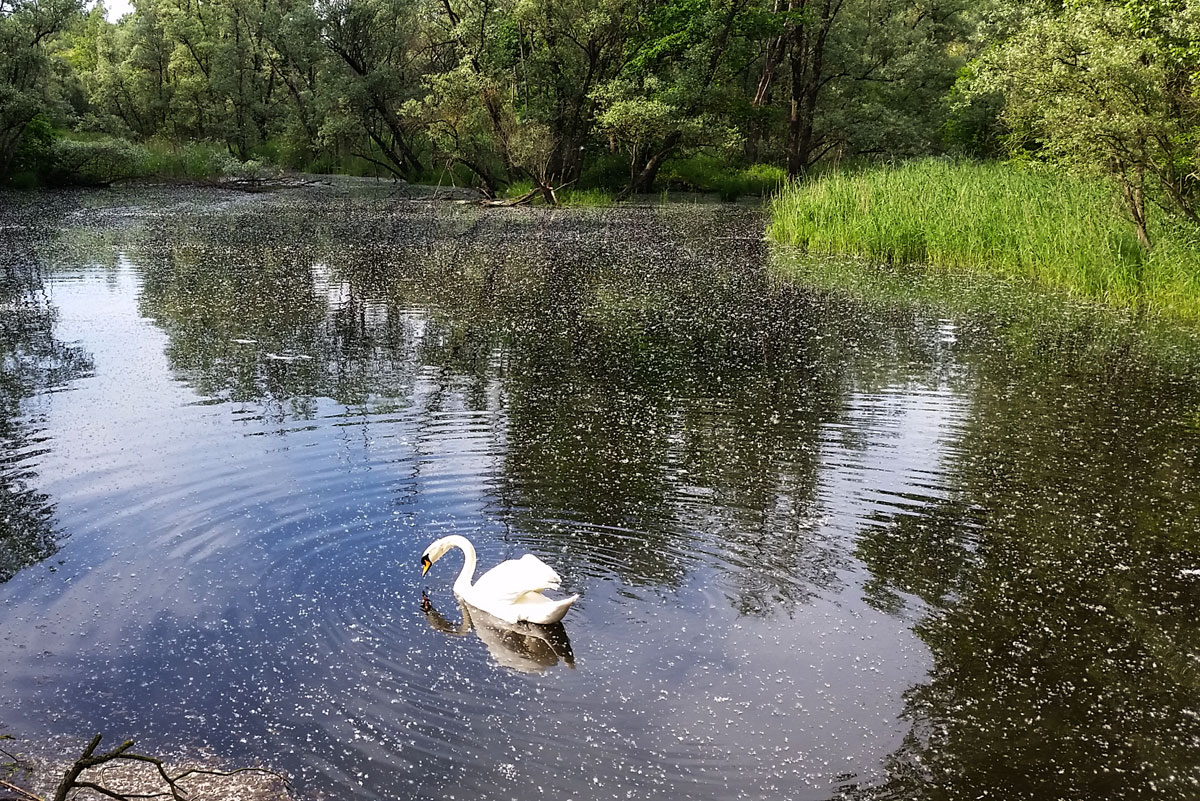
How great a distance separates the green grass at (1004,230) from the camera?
1359cm

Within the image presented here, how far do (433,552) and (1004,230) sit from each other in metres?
14.3

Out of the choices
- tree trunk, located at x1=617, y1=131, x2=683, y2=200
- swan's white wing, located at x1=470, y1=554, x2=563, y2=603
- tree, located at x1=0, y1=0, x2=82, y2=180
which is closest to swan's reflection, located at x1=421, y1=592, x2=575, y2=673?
swan's white wing, located at x1=470, y1=554, x2=563, y2=603

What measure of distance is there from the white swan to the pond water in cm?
15

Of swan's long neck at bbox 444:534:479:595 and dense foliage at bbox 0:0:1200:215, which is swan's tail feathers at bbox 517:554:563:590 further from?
dense foliage at bbox 0:0:1200:215

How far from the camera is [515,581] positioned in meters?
4.95

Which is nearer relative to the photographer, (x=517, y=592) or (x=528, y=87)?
(x=517, y=592)

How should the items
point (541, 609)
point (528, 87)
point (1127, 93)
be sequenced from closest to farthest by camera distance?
1. point (541, 609)
2. point (1127, 93)
3. point (528, 87)

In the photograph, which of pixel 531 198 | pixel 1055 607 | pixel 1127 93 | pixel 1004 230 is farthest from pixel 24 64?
pixel 1055 607

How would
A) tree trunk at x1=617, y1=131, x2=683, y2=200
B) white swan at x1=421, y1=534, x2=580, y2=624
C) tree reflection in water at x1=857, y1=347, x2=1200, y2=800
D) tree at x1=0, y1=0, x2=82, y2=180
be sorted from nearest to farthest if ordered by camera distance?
tree reflection in water at x1=857, y1=347, x2=1200, y2=800, white swan at x1=421, y1=534, x2=580, y2=624, tree at x1=0, y1=0, x2=82, y2=180, tree trunk at x1=617, y1=131, x2=683, y2=200

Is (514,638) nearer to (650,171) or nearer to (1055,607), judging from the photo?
(1055,607)

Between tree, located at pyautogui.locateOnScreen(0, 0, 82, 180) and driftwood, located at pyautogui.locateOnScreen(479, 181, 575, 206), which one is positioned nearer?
driftwood, located at pyautogui.locateOnScreen(479, 181, 575, 206)

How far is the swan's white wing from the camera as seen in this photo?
4918 millimetres

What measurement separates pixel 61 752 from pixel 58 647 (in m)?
0.94

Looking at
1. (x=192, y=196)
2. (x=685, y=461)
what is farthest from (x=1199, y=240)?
(x=192, y=196)
